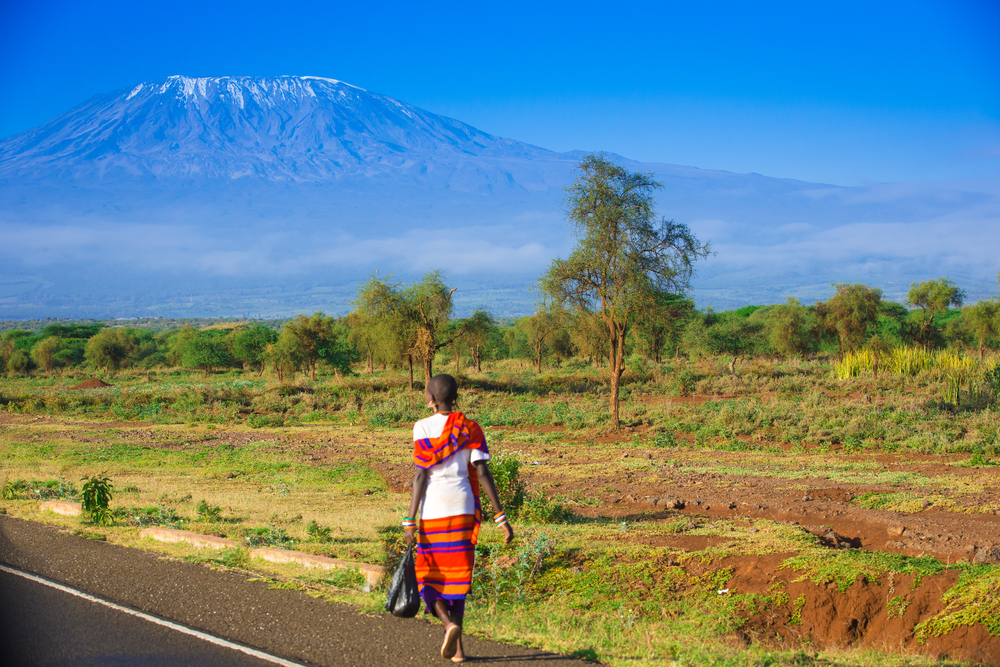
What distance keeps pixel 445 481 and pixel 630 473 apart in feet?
32.3

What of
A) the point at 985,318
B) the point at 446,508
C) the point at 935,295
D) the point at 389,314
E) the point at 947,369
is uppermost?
the point at 935,295

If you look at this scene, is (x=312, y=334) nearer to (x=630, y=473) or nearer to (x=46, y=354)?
(x=630, y=473)

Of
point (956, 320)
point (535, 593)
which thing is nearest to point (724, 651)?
point (535, 593)

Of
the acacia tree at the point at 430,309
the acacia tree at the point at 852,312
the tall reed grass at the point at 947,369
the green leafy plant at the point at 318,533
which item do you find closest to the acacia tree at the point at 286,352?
the acacia tree at the point at 430,309

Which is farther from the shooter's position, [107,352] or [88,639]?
[107,352]

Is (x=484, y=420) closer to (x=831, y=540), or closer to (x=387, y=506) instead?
(x=387, y=506)

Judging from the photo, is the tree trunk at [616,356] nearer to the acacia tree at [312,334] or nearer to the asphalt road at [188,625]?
the asphalt road at [188,625]

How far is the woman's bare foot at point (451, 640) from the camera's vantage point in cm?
471

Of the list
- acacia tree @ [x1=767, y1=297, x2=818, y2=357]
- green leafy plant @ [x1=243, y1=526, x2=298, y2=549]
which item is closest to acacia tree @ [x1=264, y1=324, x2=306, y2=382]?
acacia tree @ [x1=767, y1=297, x2=818, y2=357]

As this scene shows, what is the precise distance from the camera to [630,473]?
1400cm

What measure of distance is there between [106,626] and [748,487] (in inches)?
392

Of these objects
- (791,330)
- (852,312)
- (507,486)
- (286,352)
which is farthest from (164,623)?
(791,330)

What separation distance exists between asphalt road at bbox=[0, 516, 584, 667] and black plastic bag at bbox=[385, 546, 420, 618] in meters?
0.35

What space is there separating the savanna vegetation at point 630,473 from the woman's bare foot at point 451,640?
0.63 metres
